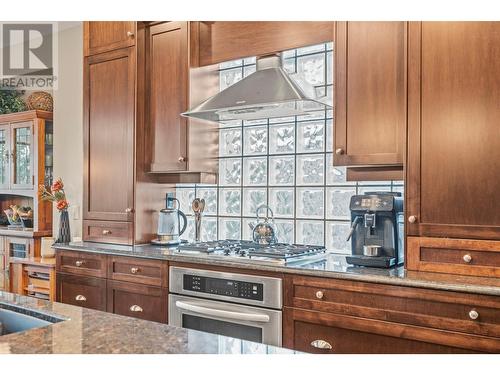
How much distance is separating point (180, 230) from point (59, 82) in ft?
6.77

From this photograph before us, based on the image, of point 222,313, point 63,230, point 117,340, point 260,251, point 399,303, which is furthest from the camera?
point 63,230

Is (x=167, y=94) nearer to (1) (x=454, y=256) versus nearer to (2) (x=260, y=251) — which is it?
(2) (x=260, y=251)

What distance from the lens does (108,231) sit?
3.54 metres

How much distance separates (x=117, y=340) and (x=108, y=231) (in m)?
Answer: 2.47

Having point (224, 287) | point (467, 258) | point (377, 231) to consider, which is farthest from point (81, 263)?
point (467, 258)

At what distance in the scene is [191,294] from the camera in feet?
9.20

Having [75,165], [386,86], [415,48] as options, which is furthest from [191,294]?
[75,165]

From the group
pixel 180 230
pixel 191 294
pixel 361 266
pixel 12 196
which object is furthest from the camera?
pixel 12 196

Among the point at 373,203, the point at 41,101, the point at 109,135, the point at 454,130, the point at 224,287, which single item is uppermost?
the point at 41,101

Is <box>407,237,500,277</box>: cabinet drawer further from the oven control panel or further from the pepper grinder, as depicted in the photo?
the pepper grinder

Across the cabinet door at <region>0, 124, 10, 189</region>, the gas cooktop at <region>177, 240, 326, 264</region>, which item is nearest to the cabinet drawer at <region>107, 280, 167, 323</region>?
the gas cooktop at <region>177, 240, 326, 264</region>
